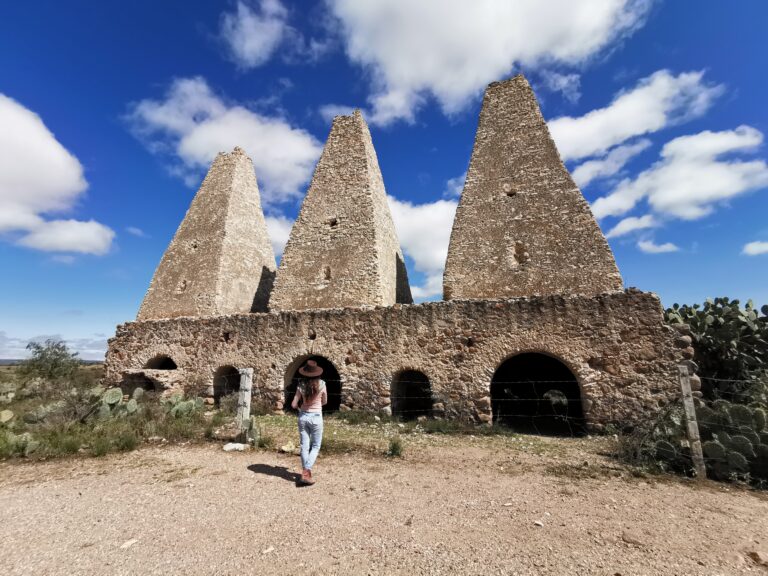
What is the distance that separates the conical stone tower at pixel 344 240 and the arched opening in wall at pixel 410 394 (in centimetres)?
262

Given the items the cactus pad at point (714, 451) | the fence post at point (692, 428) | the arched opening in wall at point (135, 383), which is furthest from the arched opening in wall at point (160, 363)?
the cactus pad at point (714, 451)

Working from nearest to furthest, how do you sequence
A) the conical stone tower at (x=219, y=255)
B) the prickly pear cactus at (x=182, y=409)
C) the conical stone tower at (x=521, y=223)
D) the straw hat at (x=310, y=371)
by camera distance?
1. the straw hat at (x=310, y=371)
2. the prickly pear cactus at (x=182, y=409)
3. the conical stone tower at (x=521, y=223)
4. the conical stone tower at (x=219, y=255)

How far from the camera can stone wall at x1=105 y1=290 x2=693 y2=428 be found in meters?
7.80

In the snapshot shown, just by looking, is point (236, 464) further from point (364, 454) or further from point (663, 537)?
point (663, 537)

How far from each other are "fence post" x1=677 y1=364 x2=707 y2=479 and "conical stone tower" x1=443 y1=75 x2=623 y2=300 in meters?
4.76

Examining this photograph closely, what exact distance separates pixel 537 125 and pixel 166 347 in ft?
46.1

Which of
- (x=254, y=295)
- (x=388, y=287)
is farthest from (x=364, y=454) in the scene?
(x=254, y=295)

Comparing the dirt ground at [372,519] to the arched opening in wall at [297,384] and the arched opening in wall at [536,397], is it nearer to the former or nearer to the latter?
the arched opening in wall at [536,397]

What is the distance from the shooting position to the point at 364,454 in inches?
250

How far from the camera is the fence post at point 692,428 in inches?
203

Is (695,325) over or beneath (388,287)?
beneath

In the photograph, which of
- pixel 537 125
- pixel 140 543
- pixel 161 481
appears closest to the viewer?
pixel 140 543

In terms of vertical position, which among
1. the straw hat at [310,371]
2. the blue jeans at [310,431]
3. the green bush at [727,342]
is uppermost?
the green bush at [727,342]

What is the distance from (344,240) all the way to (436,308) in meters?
4.87
